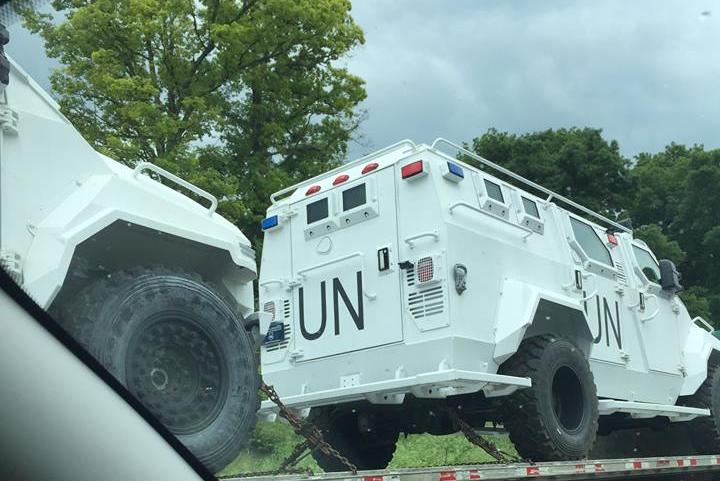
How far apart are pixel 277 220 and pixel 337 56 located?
6.99 feet

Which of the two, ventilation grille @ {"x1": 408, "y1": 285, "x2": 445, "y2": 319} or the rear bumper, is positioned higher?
ventilation grille @ {"x1": 408, "y1": 285, "x2": 445, "y2": 319}

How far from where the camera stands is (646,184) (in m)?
8.39

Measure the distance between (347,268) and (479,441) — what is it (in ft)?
5.54

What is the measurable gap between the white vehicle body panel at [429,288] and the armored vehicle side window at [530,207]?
1cm

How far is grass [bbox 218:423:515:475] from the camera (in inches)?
158

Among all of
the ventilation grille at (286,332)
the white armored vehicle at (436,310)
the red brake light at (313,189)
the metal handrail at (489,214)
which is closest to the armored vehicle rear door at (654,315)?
the white armored vehicle at (436,310)

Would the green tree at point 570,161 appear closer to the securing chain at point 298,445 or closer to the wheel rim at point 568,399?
the wheel rim at point 568,399

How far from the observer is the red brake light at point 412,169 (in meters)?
6.12

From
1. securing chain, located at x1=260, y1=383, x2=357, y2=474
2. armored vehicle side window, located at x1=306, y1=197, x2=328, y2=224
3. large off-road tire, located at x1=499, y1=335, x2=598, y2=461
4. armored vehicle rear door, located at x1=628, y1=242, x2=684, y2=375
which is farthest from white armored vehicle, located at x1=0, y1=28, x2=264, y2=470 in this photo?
armored vehicle rear door, located at x1=628, y1=242, x2=684, y2=375

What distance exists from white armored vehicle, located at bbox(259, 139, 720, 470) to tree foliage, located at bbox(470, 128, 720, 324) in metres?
0.40

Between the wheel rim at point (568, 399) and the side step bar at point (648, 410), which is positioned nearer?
the wheel rim at point (568, 399)

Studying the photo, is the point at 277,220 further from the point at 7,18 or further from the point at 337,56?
the point at 7,18

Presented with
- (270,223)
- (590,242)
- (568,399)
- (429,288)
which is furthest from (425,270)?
(590,242)

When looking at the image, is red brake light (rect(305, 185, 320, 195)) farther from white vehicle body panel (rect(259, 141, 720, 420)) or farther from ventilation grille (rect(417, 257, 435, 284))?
ventilation grille (rect(417, 257, 435, 284))
